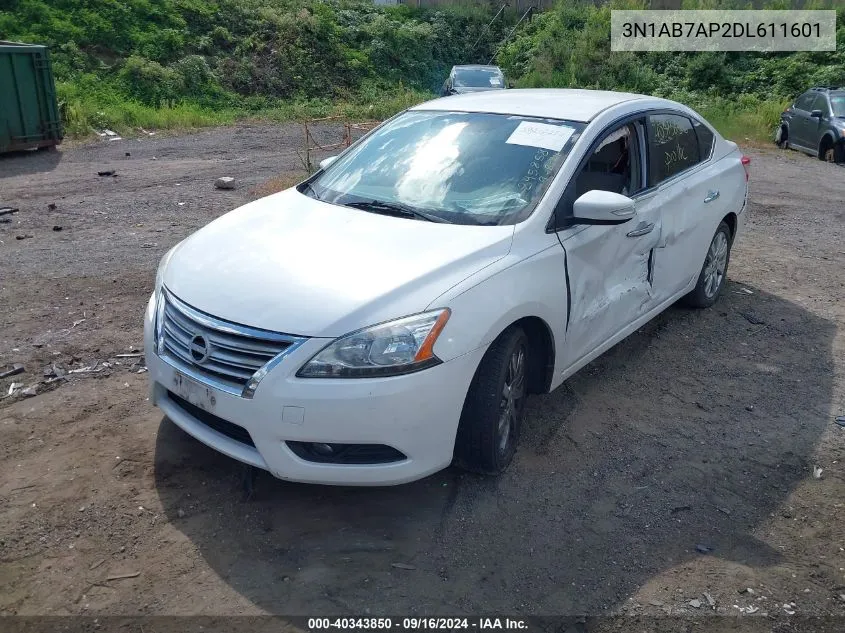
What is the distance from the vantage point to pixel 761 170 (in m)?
14.1

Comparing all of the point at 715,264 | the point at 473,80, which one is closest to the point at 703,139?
the point at 715,264

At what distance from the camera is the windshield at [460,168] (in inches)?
158

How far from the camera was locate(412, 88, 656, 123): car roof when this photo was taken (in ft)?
14.8

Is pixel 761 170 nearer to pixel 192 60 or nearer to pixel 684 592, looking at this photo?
pixel 684 592

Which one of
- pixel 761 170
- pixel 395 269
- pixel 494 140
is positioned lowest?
pixel 761 170

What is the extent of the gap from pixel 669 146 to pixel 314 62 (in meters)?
22.2

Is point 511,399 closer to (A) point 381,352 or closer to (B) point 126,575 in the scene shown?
(A) point 381,352

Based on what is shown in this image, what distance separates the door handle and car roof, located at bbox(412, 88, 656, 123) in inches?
28.0

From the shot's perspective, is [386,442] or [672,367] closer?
[386,442]

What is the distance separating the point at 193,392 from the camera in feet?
11.0

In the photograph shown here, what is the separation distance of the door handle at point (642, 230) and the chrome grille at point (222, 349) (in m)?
2.31

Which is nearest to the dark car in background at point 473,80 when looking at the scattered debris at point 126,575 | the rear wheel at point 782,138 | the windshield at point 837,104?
the rear wheel at point 782,138

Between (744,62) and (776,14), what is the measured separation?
8.59ft

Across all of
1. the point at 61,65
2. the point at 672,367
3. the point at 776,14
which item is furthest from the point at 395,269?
the point at 776,14
